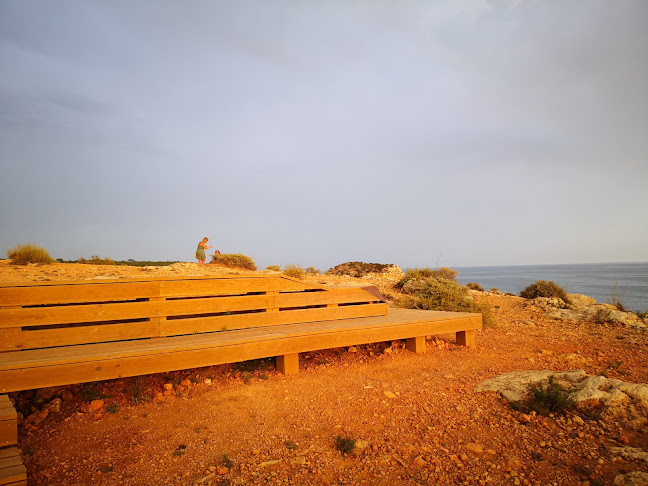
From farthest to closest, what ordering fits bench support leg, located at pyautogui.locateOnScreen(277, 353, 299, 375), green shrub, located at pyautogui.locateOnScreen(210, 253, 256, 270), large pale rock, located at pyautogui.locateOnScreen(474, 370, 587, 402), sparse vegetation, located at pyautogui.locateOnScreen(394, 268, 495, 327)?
1. green shrub, located at pyautogui.locateOnScreen(210, 253, 256, 270)
2. sparse vegetation, located at pyautogui.locateOnScreen(394, 268, 495, 327)
3. bench support leg, located at pyautogui.locateOnScreen(277, 353, 299, 375)
4. large pale rock, located at pyautogui.locateOnScreen(474, 370, 587, 402)

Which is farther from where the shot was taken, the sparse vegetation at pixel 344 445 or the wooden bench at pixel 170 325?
the wooden bench at pixel 170 325

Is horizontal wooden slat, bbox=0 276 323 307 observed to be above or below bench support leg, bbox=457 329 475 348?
A: above

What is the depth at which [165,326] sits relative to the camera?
435 cm

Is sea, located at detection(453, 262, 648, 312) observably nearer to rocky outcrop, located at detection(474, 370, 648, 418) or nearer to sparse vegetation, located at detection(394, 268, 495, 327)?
sparse vegetation, located at detection(394, 268, 495, 327)

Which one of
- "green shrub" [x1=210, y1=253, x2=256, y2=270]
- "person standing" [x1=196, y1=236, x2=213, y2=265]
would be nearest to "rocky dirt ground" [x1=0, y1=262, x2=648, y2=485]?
"person standing" [x1=196, y1=236, x2=213, y2=265]

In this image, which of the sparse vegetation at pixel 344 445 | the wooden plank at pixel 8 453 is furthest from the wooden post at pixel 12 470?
the sparse vegetation at pixel 344 445

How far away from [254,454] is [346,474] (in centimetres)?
74

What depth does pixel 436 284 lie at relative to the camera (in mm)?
9109

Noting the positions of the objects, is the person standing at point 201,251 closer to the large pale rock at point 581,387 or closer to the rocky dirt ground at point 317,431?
the rocky dirt ground at point 317,431

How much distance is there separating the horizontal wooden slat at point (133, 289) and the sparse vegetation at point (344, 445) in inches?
93.9

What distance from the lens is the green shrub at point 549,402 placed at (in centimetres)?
350

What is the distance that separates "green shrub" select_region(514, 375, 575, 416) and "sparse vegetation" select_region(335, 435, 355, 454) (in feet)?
5.78

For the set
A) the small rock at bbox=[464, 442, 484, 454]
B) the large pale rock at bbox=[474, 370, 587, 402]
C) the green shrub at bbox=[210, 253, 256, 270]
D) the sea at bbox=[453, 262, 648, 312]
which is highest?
the green shrub at bbox=[210, 253, 256, 270]

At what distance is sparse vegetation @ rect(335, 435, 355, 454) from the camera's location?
294 centimetres
